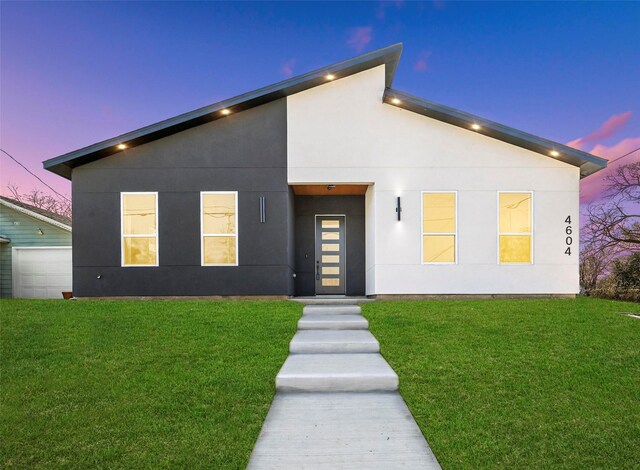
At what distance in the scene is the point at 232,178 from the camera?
29.5 feet

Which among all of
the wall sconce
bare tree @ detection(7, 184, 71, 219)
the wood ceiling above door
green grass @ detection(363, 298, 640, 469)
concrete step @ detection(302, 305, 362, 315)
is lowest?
green grass @ detection(363, 298, 640, 469)

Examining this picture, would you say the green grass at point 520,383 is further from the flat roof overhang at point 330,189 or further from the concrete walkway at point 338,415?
the flat roof overhang at point 330,189

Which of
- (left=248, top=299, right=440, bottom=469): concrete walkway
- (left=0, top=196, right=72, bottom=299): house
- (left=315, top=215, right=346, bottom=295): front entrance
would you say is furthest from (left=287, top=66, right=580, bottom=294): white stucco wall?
(left=0, top=196, right=72, bottom=299): house

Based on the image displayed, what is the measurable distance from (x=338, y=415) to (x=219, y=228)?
614 centimetres

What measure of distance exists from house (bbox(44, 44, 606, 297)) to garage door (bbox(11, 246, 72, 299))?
5.77 m

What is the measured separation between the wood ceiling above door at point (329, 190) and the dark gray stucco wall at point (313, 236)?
196 mm

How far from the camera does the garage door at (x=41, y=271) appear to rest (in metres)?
Answer: 13.6

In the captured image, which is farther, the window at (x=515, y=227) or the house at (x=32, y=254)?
the house at (x=32, y=254)

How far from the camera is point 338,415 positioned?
369 cm

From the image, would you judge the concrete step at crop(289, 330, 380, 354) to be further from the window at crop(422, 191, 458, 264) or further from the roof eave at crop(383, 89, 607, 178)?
the roof eave at crop(383, 89, 607, 178)

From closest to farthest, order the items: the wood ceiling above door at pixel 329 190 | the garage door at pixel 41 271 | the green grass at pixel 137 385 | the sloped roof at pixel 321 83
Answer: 1. the green grass at pixel 137 385
2. the sloped roof at pixel 321 83
3. the wood ceiling above door at pixel 329 190
4. the garage door at pixel 41 271

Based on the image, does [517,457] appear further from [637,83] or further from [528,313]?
[637,83]

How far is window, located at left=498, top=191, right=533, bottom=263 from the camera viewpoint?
354 inches

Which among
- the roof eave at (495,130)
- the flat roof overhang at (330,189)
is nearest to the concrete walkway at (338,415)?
the flat roof overhang at (330,189)
